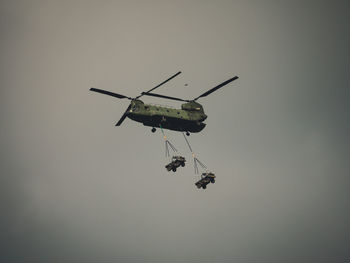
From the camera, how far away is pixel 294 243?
192m

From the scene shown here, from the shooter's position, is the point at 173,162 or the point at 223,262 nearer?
the point at 173,162

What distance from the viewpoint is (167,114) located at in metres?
49.4

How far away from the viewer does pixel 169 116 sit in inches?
1951

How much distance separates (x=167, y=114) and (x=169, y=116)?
404 millimetres

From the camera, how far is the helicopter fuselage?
47.4 meters

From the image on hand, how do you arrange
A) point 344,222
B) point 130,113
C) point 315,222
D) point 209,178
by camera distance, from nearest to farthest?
point 130,113 → point 209,178 → point 344,222 → point 315,222

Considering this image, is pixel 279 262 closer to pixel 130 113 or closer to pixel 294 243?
pixel 294 243

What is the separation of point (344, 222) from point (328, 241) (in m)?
35.3

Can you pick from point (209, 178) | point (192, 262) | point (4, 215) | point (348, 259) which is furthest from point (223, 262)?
point (209, 178)

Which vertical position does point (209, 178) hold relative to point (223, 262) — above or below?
below

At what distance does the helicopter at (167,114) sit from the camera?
47.1 meters

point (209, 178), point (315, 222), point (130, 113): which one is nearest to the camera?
point (130, 113)

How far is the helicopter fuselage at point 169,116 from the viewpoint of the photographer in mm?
47438

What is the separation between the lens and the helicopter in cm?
4706
